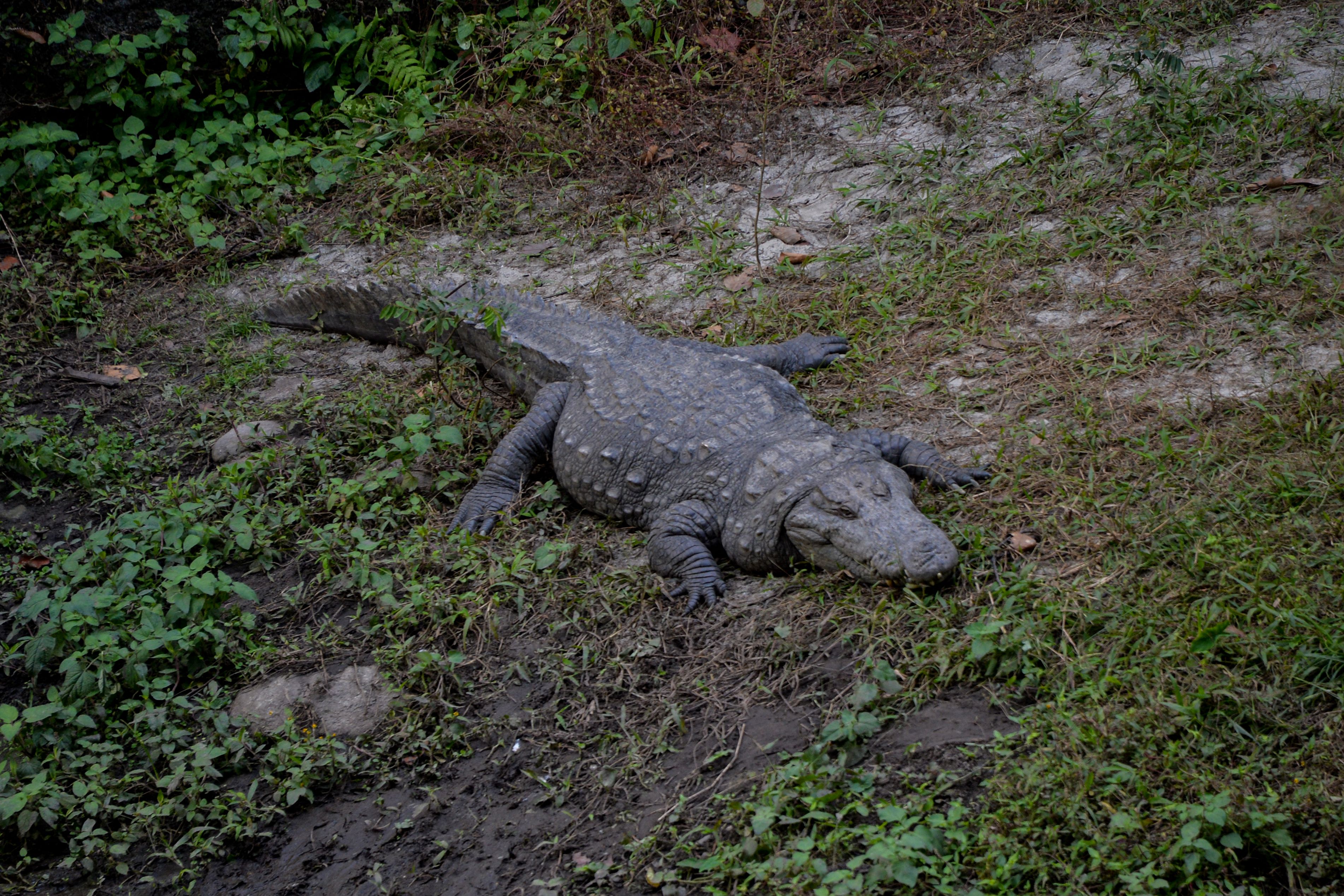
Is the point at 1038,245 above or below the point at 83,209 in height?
below

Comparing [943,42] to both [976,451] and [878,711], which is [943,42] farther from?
[878,711]

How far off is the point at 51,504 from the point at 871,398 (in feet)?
16.1

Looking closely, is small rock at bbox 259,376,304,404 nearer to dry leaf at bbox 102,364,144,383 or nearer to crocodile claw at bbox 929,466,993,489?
dry leaf at bbox 102,364,144,383

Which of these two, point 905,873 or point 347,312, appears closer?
point 905,873

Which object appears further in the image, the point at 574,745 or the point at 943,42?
the point at 943,42

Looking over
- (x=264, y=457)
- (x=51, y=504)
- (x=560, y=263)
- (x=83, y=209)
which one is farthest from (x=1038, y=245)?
(x=83, y=209)

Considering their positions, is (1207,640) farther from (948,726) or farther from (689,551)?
(689,551)

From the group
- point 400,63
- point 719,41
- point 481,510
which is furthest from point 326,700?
point 719,41

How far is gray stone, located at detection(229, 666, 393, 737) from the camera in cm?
413

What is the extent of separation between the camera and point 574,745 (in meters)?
3.82

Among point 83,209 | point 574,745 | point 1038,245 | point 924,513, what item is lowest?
point 574,745

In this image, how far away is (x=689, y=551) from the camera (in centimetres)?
457

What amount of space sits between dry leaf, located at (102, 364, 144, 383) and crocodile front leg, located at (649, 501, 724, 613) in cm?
445

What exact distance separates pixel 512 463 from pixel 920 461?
2318mm
